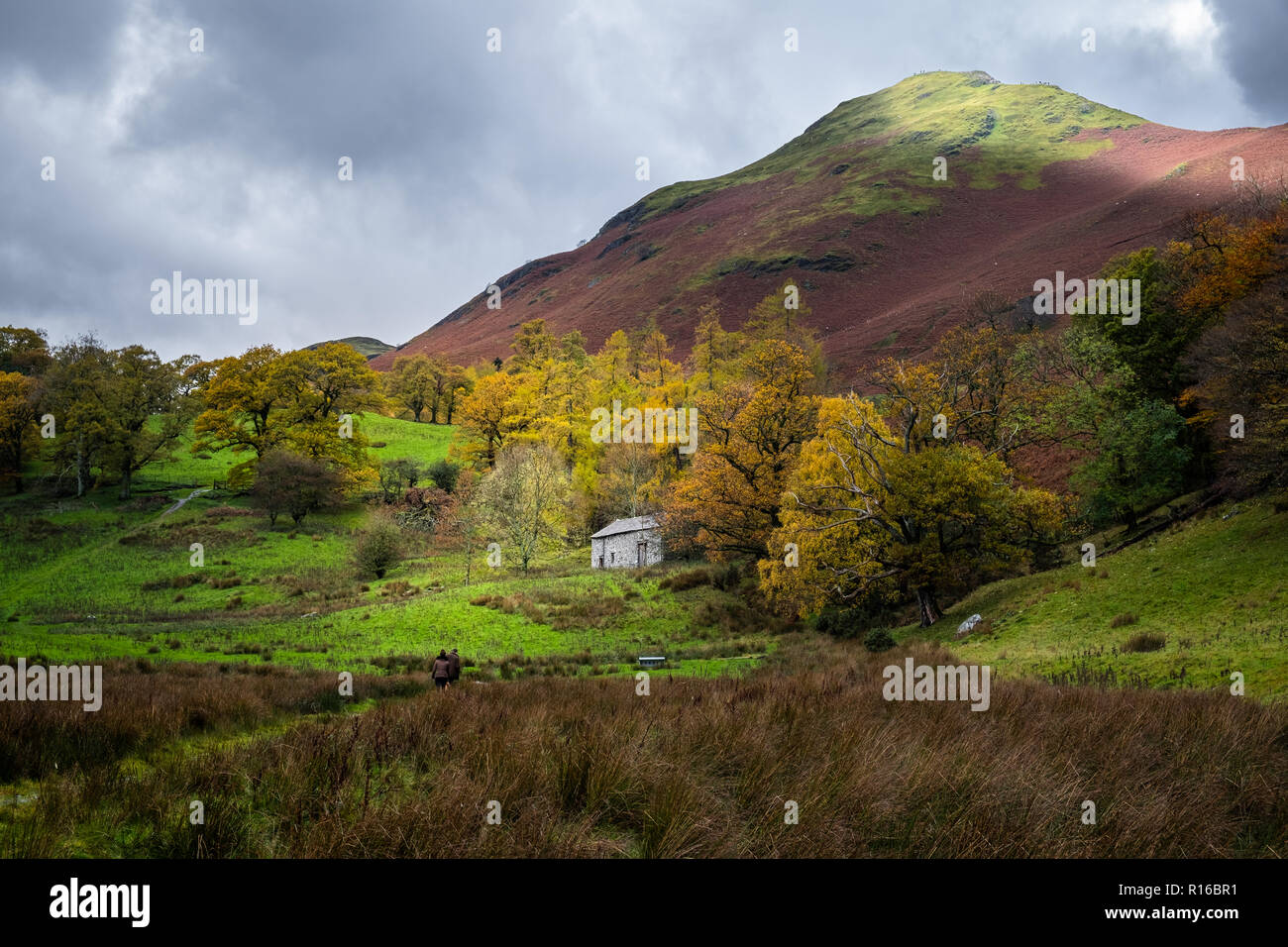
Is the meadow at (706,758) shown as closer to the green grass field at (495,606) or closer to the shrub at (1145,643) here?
the shrub at (1145,643)

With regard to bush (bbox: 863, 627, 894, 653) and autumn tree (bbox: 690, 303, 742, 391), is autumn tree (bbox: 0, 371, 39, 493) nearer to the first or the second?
autumn tree (bbox: 690, 303, 742, 391)

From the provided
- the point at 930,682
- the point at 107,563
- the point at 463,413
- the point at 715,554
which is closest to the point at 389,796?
the point at 930,682

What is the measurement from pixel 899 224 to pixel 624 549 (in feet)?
287

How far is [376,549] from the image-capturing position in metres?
39.5

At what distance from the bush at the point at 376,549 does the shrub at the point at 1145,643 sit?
37794mm

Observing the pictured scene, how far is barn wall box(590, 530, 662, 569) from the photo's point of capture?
142 ft

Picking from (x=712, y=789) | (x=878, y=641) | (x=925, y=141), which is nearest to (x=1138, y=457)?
(x=878, y=641)

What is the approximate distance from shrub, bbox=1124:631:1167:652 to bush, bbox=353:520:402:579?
1488 inches

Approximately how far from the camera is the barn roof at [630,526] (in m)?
43.0

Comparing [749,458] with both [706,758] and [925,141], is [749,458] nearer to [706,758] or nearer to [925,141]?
[706,758]

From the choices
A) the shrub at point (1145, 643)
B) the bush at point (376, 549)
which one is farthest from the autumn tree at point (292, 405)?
the shrub at point (1145, 643)

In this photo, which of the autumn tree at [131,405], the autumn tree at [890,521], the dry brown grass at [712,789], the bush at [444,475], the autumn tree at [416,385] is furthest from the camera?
the autumn tree at [416,385]

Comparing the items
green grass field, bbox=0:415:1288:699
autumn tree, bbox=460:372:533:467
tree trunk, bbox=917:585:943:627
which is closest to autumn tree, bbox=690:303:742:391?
autumn tree, bbox=460:372:533:467
